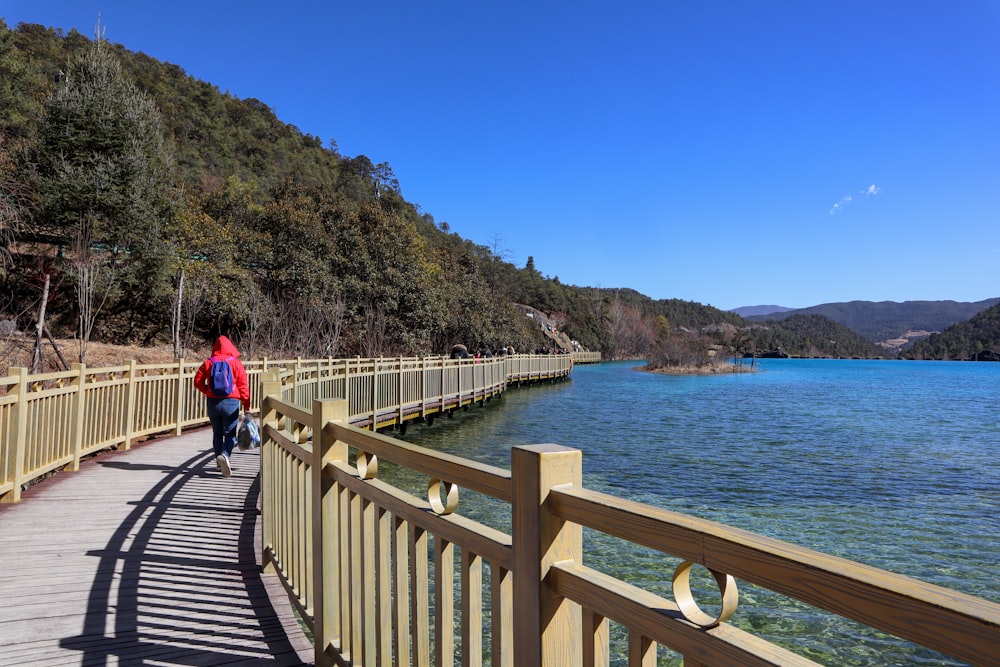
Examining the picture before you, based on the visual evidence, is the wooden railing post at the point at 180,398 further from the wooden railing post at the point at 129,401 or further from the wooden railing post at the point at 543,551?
the wooden railing post at the point at 543,551

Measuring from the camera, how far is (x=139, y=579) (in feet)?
14.2

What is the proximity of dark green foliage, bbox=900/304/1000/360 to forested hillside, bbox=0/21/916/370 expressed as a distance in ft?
437

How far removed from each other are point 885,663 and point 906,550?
3580mm

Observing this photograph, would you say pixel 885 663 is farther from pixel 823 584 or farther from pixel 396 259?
pixel 396 259

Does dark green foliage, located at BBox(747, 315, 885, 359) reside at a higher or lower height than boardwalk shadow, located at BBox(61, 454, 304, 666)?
higher

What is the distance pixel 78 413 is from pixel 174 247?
1775 cm

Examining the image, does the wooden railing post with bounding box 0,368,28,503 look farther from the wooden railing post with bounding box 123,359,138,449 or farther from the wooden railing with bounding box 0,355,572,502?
the wooden railing post with bounding box 123,359,138,449

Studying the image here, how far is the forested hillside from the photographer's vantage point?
20.4 metres

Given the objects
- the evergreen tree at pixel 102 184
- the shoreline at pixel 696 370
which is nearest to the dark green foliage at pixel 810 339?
the shoreline at pixel 696 370

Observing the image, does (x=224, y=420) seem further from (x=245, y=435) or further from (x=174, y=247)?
(x=174, y=247)

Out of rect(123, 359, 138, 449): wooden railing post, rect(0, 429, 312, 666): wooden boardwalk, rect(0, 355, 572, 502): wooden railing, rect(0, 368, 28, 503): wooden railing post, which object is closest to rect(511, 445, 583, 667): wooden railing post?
rect(0, 429, 312, 666): wooden boardwalk

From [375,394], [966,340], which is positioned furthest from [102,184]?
[966,340]

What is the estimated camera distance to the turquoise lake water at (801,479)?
6852 mm

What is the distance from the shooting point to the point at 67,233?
2067 centimetres
